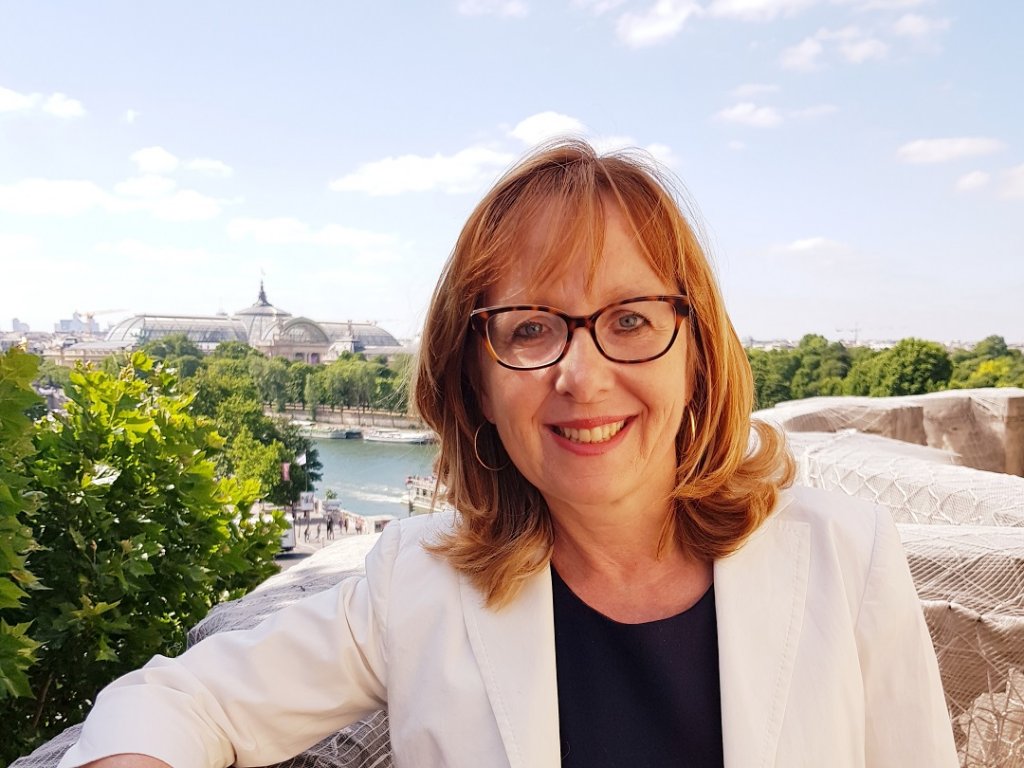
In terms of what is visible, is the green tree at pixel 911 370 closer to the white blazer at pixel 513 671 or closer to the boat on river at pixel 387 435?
the white blazer at pixel 513 671

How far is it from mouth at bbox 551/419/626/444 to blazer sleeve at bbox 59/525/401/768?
0.82ft

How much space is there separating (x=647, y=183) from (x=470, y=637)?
0.49 meters

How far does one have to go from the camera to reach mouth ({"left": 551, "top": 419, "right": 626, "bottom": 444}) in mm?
897

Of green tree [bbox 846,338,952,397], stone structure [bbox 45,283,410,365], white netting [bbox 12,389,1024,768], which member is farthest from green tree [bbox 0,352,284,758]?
stone structure [bbox 45,283,410,365]

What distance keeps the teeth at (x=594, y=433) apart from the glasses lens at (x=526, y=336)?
0.24ft

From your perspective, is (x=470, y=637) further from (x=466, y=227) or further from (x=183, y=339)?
(x=183, y=339)

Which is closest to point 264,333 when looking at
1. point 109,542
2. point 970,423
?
point 970,423

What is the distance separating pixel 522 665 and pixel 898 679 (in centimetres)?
35

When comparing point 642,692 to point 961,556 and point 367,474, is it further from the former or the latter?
point 367,474

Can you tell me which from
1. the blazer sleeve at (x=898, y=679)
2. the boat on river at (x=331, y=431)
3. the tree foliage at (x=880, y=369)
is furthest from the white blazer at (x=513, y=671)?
the boat on river at (x=331, y=431)

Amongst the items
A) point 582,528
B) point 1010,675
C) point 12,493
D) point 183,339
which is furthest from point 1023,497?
point 183,339

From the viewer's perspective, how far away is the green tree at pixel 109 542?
A: 5.89 ft

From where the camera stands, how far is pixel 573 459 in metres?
0.91

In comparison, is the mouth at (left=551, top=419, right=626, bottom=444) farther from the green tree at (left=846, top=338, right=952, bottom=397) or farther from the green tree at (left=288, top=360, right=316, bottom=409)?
the green tree at (left=288, top=360, right=316, bottom=409)
